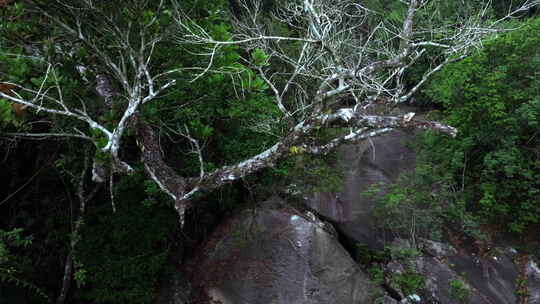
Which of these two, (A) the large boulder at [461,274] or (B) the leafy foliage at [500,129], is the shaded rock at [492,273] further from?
(B) the leafy foliage at [500,129]

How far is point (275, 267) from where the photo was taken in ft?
16.0

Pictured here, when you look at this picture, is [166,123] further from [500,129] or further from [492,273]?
[492,273]

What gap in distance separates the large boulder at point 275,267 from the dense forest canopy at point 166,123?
696mm

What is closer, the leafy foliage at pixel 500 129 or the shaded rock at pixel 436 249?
the leafy foliage at pixel 500 129

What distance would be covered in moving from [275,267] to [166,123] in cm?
283

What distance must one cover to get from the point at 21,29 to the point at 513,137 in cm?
797

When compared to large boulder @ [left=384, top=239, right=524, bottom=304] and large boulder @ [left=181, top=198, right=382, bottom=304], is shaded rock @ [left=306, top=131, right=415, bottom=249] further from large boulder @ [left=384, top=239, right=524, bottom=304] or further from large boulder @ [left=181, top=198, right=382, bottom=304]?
large boulder @ [left=181, top=198, right=382, bottom=304]

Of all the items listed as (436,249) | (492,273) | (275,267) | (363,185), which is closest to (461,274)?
(436,249)

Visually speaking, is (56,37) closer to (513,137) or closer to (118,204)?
(118,204)

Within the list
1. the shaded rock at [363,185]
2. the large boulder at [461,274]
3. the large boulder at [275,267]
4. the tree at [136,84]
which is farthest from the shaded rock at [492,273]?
the tree at [136,84]

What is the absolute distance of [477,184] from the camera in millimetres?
6480

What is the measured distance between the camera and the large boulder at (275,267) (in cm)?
475

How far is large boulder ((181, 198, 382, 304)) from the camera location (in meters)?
4.75

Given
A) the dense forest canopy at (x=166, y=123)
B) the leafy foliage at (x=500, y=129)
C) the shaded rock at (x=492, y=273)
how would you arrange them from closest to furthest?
the dense forest canopy at (x=166, y=123) < the shaded rock at (x=492, y=273) < the leafy foliage at (x=500, y=129)
